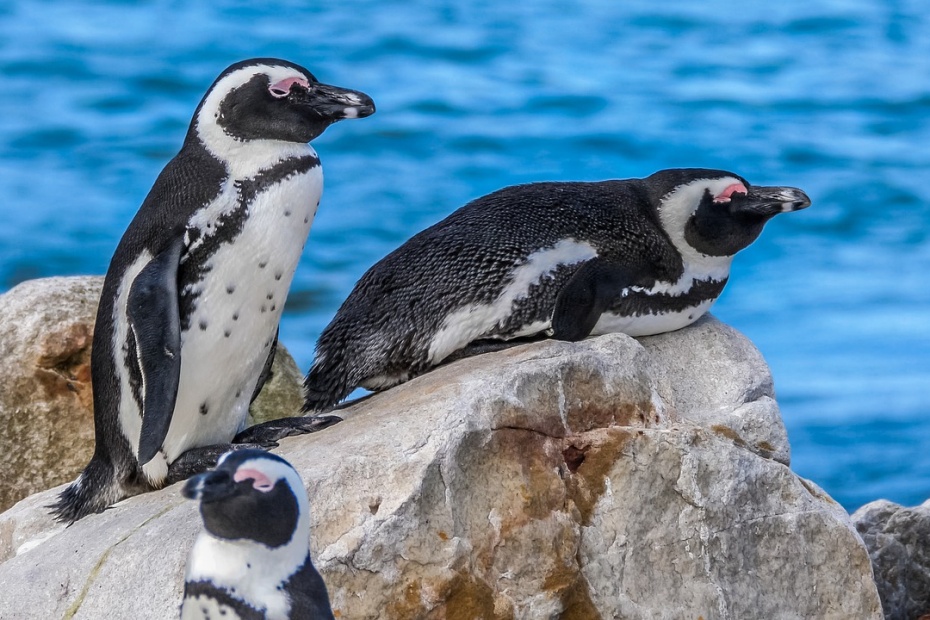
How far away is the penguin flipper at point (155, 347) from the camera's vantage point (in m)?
2.70

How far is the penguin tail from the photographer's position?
116 inches

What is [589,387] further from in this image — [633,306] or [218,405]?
[218,405]

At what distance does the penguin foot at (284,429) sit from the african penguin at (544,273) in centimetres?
21

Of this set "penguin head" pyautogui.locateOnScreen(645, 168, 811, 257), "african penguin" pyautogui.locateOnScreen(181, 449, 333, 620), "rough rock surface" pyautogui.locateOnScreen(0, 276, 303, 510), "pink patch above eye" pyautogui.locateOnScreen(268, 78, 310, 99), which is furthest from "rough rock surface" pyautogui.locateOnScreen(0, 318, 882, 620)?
"rough rock surface" pyautogui.locateOnScreen(0, 276, 303, 510)

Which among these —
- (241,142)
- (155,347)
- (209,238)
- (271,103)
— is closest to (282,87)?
(271,103)

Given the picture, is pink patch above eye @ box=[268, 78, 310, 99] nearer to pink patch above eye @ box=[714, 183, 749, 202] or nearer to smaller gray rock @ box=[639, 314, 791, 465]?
smaller gray rock @ box=[639, 314, 791, 465]

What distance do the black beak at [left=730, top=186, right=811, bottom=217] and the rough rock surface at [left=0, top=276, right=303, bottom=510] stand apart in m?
1.69

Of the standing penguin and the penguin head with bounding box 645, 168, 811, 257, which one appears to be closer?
the standing penguin

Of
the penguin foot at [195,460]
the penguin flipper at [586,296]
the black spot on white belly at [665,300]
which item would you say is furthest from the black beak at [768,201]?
the penguin foot at [195,460]

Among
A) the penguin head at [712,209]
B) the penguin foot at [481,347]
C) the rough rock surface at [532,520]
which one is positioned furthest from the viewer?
the penguin head at [712,209]

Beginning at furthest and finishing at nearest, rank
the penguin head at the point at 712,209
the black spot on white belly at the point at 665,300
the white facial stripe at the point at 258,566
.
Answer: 1. the penguin head at the point at 712,209
2. the black spot on white belly at the point at 665,300
3. the white facial stripe at the point at 258,566

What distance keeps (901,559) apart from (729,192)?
97 cm

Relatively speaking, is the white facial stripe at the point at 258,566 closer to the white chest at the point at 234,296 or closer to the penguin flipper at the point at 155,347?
the penguin flipper at the point at 155,347

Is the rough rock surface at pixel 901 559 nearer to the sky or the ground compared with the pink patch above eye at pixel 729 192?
nearer to the ground
